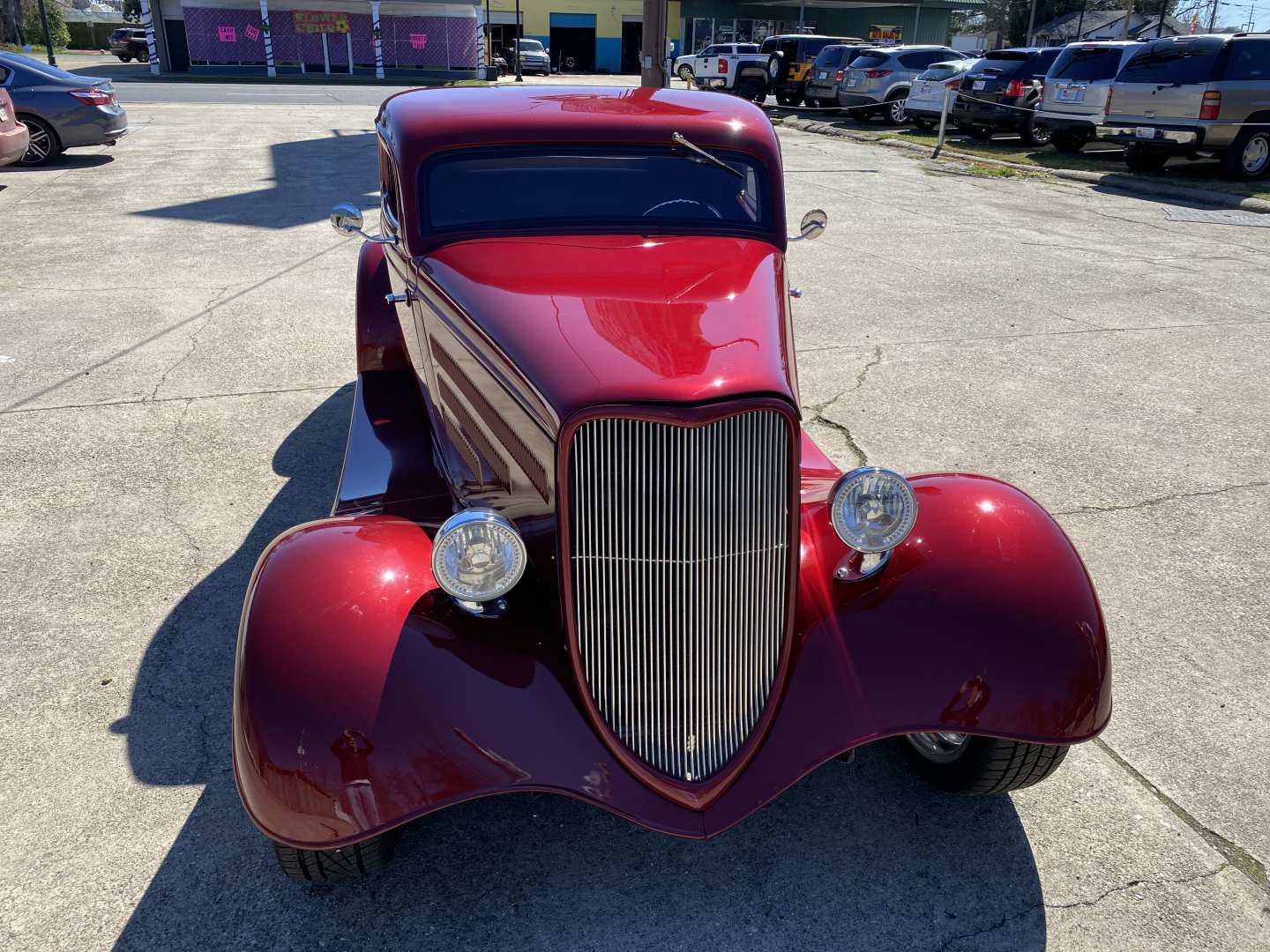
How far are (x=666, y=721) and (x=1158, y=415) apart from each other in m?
4.81

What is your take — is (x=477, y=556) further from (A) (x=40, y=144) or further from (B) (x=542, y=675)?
(A) (x=40, y=144)

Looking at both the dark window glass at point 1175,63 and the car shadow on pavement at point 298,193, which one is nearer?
the car shadow on pavement at point 298,193

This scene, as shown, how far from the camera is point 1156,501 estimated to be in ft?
15.9

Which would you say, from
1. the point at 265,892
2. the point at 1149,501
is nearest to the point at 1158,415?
the point at 1149,501

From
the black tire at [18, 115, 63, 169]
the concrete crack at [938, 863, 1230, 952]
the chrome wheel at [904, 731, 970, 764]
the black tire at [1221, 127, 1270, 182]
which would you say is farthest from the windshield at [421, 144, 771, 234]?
the black tire at [1221, 127, 1270, 182]

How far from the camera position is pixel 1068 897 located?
8.66 ft

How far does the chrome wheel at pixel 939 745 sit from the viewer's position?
2869 millimetres

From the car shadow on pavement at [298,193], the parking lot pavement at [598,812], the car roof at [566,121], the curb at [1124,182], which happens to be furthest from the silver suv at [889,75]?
the car roof at [566,121]

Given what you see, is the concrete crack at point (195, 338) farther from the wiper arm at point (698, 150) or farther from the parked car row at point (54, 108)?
the parked car row at point (54, 108)

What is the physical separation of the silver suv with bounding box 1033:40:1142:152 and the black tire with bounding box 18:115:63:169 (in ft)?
52.0

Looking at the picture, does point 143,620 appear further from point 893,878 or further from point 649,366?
point 893,878

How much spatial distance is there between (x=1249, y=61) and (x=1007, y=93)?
5.42 m

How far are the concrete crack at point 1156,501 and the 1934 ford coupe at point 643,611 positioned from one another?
2.01 metres

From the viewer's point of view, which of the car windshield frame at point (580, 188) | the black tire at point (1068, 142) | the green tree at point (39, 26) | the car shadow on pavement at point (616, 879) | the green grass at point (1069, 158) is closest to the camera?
the car shadow on pavement at point (616, 879)
